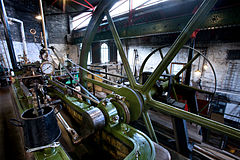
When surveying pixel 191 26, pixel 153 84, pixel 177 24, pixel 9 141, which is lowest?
pixel 9 141

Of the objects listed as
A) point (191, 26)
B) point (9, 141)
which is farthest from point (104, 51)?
point (191, 26)

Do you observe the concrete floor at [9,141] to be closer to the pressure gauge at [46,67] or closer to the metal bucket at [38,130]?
the metal bucket at [38,130]

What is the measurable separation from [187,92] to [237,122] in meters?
5.47

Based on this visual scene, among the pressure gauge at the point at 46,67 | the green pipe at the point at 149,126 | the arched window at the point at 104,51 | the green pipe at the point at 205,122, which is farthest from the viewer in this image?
the arched window at the point at 104,51

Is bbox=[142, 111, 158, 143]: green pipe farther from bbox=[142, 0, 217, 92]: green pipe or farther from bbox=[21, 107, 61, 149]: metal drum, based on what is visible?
bbox=[21, 107, 61, 149]: metal drum

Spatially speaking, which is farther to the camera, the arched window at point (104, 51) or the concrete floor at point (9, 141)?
the arched window at point (104, 51)

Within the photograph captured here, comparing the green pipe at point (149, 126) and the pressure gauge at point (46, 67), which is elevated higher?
the pressure gauge at point (46, 67)

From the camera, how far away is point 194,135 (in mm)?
1974

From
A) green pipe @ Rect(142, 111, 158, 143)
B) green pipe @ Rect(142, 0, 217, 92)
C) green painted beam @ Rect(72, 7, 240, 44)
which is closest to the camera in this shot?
green pipe @ Rect(142, 0, 217, 92)

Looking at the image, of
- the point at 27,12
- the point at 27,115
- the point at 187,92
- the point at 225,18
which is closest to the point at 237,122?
the point at 187,92

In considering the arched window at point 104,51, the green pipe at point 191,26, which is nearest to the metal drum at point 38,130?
the green pipe at point 191,26

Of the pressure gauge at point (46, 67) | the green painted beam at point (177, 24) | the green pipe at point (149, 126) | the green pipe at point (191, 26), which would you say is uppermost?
the green painted beam at point (177, 24)

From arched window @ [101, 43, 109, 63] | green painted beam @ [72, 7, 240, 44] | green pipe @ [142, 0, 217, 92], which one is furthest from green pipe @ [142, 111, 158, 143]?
arched window @ [101, 43, 109, 63]

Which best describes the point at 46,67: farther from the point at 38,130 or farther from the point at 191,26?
the point at 191,26
